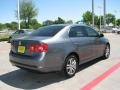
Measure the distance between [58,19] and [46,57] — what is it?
62849mm

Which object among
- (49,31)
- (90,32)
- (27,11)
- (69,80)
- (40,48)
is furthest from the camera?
(27,11)

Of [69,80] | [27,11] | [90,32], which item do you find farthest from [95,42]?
[27,11]

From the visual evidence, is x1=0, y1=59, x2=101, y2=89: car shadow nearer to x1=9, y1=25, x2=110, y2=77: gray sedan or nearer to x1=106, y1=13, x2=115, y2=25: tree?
x1=9, y1=25, x2=110, y2=77: gray sedan

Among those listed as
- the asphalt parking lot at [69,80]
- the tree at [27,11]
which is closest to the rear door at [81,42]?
the asphalt parking lot at [69,80]

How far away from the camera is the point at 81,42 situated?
671 cm

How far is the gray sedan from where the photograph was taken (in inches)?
216

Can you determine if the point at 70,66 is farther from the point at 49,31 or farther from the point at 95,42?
the point at 95,42

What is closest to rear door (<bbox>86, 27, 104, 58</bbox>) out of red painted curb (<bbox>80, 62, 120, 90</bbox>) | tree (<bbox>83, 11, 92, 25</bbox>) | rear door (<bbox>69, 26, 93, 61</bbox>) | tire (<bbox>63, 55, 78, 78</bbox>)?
rear door (<bbox>69, 26, 93, 61</bbox>)

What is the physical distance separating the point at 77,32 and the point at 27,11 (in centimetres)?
4135

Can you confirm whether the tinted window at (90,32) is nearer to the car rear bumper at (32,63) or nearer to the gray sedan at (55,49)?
the gray sedan at (55,49)

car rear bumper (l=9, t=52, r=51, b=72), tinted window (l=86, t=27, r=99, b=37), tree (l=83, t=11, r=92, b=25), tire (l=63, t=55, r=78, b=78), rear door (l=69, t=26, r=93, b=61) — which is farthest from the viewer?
tree (l=83, t=11, r=92, b=25)

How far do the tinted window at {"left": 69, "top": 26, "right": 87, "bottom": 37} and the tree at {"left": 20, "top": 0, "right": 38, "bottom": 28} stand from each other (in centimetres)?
4094

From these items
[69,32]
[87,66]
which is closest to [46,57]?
[69,32]

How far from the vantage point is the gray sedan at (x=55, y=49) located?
548 centimetres
